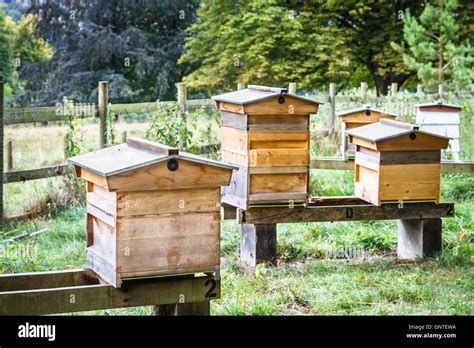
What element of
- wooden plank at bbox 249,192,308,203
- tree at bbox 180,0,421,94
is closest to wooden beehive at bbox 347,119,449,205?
wooden plank at bbox 249,192,308,203

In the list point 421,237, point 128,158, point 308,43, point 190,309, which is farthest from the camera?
point 308,43

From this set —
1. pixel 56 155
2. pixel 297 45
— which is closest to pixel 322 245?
pixel 56 155

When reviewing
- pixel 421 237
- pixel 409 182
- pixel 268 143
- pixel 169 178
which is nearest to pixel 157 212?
pixel 169 178

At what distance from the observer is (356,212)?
7426 millimetres

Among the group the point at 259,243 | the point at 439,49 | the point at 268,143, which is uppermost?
the point at 439,49

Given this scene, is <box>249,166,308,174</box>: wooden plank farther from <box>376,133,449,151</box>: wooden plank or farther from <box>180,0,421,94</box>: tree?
<box>180,0,421,94</box>: tree

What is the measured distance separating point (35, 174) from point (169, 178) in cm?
515

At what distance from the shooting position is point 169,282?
4574 mm

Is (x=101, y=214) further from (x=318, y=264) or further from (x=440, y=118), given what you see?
(x=440, y=118)

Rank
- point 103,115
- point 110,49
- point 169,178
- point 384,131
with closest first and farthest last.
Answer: point 169,178 → point 384,131 → point 103,115 → point 110,49

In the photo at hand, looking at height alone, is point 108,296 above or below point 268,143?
below

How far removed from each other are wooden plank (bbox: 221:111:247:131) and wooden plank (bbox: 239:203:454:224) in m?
0.78
